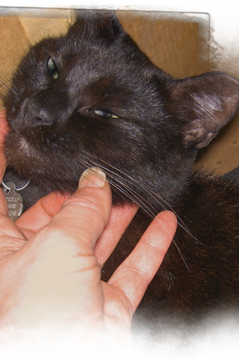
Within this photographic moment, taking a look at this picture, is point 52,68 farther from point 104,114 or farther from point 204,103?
point 204,103

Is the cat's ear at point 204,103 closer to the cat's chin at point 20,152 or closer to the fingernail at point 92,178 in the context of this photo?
the fingernail at point 92,178

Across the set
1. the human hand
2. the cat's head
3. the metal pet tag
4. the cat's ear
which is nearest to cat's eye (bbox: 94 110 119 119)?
the cat's head

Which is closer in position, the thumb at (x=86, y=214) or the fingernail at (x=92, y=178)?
the thumb at (x=86, y=214)

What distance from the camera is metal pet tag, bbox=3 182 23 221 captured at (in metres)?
1.49

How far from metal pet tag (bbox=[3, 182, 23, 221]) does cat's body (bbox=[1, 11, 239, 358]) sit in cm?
25

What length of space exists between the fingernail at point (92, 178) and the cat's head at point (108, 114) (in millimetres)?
30

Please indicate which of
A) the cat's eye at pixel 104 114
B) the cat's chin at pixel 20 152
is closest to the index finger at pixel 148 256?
the cat's eye at pixel 104 114

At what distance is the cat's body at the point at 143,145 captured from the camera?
1.14 metres

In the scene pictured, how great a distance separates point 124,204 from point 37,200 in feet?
1.56

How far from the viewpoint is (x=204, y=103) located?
49.4 inches

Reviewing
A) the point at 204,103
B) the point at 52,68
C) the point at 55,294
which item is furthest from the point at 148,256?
the point at 52,68

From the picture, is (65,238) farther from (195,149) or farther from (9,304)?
(195,149)

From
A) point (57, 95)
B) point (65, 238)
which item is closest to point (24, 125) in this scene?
point (57, 95)

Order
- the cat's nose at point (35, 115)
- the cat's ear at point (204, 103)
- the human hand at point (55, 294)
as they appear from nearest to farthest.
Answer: the human hand at point (55, 294), the cat's nose at point (35, 115), the cat's ear at point (204, 103)
